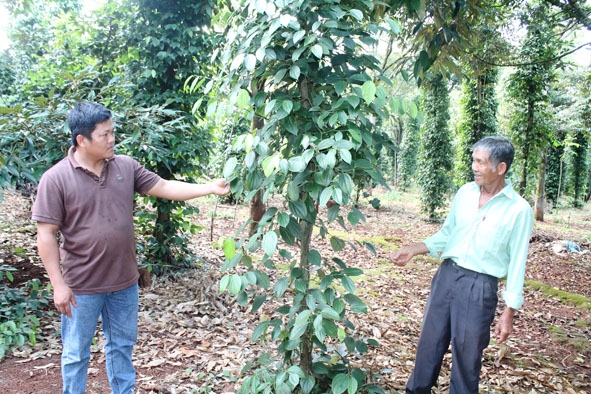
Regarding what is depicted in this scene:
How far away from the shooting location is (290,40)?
172 centimetres

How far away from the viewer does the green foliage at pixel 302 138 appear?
1.57 metres

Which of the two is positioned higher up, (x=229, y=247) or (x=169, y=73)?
(x=169, y=73)

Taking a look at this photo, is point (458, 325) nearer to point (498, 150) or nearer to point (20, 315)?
point (498, 150)

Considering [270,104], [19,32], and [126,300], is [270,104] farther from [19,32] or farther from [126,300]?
[19,32]

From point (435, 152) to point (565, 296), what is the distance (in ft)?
19.5

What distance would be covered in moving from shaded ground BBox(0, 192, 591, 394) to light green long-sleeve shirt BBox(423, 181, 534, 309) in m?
1.08

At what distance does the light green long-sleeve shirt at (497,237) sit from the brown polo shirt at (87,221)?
168 cm

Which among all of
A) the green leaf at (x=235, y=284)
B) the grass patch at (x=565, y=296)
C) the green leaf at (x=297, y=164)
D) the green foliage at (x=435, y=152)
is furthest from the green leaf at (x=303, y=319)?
the green foliage at (x=435, y=152)

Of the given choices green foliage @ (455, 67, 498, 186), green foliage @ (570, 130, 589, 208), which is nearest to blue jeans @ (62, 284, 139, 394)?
green foliage @ (455, 67, 498, 186)

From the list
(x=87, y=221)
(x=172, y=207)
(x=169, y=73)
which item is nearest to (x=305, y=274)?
(x=87, y=221)

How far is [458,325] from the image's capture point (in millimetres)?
2000

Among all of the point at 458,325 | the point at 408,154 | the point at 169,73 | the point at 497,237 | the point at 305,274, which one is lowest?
the point at 458,325

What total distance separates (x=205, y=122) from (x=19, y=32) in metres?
7.62

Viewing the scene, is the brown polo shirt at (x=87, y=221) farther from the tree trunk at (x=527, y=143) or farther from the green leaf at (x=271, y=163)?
the tree trunk at (x=527, y=143)
